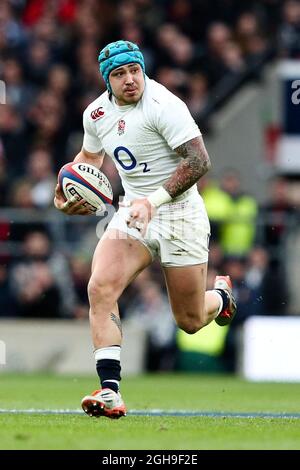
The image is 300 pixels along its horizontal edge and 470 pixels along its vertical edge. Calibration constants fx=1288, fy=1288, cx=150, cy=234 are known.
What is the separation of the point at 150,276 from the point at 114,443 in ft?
30.6

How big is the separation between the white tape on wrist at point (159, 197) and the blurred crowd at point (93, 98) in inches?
279

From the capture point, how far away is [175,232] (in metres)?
9.03

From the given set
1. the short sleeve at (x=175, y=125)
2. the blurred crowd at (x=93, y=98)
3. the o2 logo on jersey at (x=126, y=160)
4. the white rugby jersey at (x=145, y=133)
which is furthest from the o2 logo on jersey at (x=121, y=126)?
the blurred crowd at (x=93, y=98)

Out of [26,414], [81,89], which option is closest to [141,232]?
[26,414]

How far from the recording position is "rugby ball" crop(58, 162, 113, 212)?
8.81 m

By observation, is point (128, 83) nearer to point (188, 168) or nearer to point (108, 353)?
point (188, 168)

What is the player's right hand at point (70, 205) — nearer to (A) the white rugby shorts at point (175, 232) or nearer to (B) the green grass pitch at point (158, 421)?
(A) the white rugby shorts at point (175, 232)

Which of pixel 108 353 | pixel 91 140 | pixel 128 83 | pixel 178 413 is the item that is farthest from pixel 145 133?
pixel 178 413

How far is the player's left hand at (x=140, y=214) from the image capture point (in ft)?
26.8

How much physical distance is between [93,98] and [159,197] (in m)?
9.62

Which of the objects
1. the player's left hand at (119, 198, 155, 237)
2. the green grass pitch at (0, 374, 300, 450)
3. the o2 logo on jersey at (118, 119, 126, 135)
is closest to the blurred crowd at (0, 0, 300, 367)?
the green grass pitch at (0, 374, 300, 450)

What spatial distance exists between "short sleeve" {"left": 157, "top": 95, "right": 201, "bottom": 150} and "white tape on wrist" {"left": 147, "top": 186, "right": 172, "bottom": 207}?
33 cm
